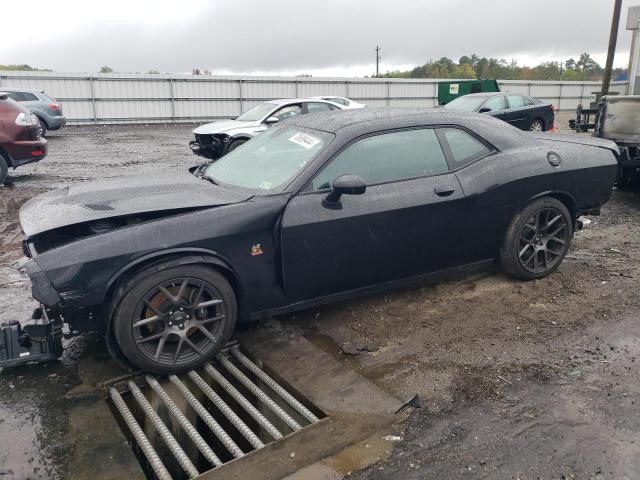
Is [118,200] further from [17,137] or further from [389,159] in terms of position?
[17,137]

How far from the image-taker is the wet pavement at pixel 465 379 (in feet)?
8.91

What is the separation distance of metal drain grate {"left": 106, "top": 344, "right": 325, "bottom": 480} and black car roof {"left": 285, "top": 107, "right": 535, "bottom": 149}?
191cm

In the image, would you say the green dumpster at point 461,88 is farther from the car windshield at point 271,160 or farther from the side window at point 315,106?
the car windshield at point 271,160

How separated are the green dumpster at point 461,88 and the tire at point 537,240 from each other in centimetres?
2071

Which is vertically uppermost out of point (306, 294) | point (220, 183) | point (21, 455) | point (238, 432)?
point (220, 183)

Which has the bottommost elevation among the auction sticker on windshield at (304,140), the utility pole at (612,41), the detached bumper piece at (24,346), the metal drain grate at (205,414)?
the metal drain grate at (205,414)

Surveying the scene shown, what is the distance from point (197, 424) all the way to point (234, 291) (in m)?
0.87

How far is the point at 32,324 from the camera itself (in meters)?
3.33

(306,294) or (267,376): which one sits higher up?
(306,294)

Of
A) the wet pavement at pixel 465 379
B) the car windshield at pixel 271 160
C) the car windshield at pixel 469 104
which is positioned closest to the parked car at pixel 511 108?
the car windshield at pixel 469 104

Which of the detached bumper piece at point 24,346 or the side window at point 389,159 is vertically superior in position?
the side window at point 389,159

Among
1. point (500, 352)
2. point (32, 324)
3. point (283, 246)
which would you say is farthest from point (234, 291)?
point (500, 352)

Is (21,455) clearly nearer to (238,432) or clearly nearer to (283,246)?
(238,432)

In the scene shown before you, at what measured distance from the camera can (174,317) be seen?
133 inches
